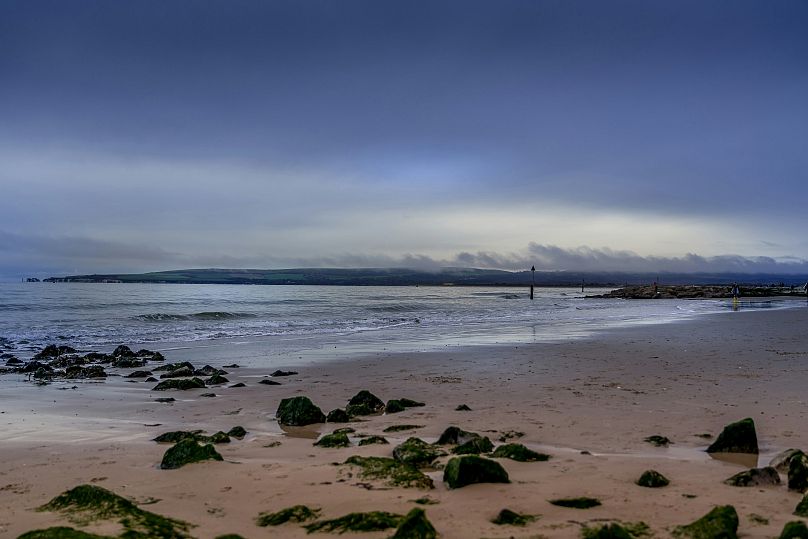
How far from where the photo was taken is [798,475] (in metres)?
5.00

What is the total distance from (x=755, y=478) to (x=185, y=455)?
17.9 feet

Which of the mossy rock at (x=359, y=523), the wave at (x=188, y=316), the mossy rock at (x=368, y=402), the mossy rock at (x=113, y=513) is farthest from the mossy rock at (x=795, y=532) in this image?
the wave at (x=188, y=316)

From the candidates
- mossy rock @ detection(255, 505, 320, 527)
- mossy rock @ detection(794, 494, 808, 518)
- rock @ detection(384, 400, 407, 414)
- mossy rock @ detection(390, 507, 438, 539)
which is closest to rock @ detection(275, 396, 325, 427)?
rock @ detection(384, 400, 407, 414)

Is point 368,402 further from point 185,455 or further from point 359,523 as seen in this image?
point 359,523

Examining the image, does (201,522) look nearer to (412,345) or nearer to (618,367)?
(618,367)

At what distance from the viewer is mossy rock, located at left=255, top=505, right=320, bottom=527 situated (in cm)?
451

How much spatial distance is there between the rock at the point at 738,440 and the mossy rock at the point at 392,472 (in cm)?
349

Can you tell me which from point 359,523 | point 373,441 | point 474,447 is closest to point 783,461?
point 474,447

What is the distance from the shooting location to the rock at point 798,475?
4953 millimetres

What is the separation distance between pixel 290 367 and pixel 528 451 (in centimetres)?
1038

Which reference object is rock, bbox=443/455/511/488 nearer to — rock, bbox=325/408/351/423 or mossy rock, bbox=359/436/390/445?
mossy rock, bbox=359/436/390/445

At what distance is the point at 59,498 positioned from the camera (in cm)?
488

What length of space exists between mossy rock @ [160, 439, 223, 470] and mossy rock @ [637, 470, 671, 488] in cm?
420

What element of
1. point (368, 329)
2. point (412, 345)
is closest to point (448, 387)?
point (412, 345)
